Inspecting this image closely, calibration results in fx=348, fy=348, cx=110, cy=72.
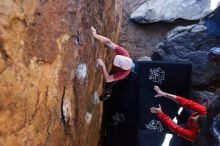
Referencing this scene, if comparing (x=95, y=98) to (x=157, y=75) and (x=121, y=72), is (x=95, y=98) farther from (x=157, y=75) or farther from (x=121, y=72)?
(x=157, y=75)

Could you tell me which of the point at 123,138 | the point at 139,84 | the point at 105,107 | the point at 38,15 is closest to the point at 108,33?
the point at 139,84

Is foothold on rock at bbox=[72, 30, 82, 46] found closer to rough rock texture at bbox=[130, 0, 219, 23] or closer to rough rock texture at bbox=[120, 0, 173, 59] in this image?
rough rock texture at bbox=[120, 0, 173, 59]

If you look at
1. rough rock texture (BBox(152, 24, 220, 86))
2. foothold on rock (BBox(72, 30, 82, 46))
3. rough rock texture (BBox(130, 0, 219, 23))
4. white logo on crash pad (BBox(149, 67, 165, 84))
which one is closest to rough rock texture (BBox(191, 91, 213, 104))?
rough rock texture (BBox(152, 24, 220, 86))

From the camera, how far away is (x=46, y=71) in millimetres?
3318

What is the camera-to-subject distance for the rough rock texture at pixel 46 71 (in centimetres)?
281

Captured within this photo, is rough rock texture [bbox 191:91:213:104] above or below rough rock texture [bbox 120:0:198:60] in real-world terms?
below

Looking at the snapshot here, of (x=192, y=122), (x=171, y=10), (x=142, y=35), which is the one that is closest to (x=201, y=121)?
(x=192, y=122)

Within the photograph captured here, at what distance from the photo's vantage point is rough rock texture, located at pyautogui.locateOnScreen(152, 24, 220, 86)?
22.7ft

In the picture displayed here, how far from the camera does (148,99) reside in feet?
19.8

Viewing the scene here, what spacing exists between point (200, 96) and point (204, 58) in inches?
29.9

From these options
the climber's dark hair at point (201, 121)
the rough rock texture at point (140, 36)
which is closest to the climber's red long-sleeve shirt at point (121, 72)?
the climber's dark hair at point (201, 121)

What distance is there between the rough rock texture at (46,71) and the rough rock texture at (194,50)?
8.81 ft

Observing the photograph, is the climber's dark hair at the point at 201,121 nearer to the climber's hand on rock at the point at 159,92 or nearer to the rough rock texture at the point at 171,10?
the climber's hand on rock at the point at 159,92

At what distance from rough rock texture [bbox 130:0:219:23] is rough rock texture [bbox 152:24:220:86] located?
66 cm
